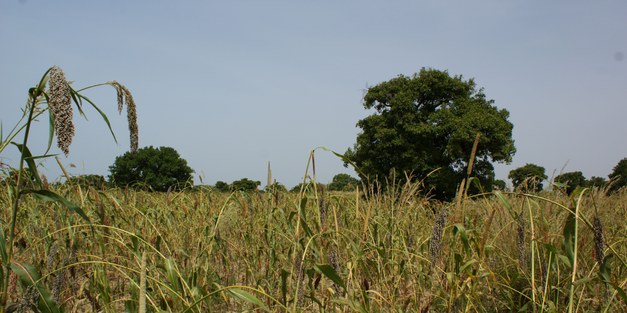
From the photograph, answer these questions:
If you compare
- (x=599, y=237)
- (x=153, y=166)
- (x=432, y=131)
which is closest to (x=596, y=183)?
(x=432, y=131)

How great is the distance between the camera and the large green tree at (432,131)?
68.1 ft

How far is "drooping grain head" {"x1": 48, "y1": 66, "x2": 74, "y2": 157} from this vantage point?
1421 mm

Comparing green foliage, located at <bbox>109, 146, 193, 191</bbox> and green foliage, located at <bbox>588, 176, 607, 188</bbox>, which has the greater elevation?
green foliage, located at <bbox>109, 146, 193, 191</bbox>

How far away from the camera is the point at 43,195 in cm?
149

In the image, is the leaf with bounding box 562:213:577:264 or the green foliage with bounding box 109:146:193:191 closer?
the leaf with bounding box 562:213:577:264

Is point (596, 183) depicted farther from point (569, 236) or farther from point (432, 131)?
point (569, 236)

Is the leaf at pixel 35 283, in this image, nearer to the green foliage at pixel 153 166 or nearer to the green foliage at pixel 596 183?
the green foliage at pixel 596 183

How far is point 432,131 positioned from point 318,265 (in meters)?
20.8

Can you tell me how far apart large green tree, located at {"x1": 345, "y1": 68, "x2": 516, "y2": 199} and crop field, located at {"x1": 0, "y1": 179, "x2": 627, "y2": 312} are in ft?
53.2

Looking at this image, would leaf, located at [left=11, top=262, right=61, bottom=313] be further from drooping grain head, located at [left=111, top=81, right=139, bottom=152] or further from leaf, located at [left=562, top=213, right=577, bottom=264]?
leaf, located at [left=562, top=213, right=577, bottom=264]

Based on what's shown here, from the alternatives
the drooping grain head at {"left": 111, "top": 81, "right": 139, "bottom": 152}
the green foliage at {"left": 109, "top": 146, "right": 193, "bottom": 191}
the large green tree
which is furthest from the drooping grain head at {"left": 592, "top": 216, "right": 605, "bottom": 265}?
the green foliage at {"left": 109, "top": 146, "right": 193, "bottom": 191}

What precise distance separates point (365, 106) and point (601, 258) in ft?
74.9

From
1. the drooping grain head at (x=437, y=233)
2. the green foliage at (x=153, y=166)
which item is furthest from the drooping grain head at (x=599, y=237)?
the green foliage at (x=153, y=166)

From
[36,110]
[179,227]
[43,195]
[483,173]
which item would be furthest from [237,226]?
[483,173]
